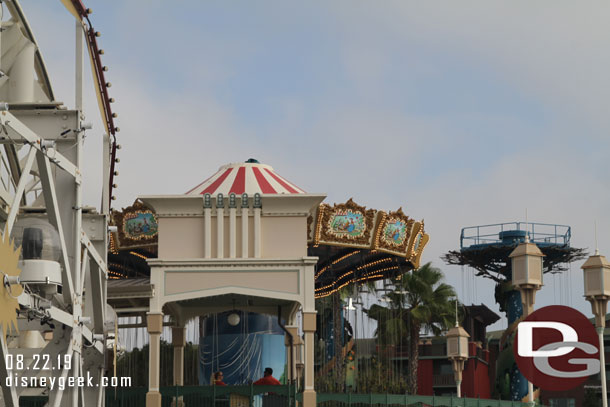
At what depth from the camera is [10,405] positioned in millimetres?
14094

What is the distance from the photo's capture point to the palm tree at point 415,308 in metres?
55.2

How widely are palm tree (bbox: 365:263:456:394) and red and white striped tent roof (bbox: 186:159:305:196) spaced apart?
27.3m

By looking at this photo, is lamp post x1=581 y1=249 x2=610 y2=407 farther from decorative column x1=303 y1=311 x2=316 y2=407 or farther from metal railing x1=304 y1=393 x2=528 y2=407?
decorative column x1=303 y1=311 x2=316 y2=407

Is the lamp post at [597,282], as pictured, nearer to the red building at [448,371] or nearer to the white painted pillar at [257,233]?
the white painted pillar at [257,233]

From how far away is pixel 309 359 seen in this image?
2405 cm

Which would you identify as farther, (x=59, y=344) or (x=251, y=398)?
(x=251, y=398)

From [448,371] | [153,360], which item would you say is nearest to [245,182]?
[153,360]

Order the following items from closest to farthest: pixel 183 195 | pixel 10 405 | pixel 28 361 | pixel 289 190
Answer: pixel 10 405 → pixel 28 361 → pixel 183 195 → pixel 289 190

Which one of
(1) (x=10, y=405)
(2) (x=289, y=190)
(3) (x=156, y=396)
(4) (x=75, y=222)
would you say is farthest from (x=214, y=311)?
(1) (x=10, y=405)

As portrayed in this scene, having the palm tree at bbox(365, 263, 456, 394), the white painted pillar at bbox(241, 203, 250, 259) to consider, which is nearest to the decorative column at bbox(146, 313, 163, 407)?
the white painted pillar at bbox(241, 203, 250, 259)

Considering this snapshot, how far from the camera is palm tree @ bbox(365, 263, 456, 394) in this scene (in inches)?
2172

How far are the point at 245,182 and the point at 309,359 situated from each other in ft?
19.6

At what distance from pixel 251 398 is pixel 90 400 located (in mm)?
5674

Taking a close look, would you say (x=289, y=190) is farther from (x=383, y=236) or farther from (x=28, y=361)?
(x=28, y=361)
